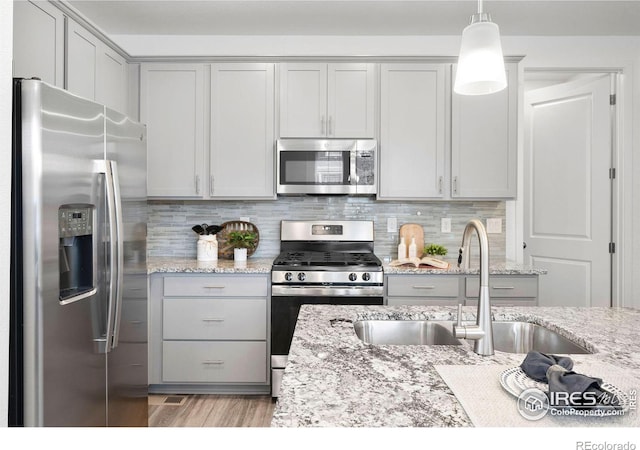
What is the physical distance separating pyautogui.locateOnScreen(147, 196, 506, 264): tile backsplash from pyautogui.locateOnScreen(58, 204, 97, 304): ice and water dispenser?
1634mm

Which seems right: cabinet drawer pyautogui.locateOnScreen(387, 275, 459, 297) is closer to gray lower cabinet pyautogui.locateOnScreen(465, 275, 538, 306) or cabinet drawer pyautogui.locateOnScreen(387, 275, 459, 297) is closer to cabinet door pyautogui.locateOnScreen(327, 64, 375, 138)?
gray lower cabinet pyautogui.locateOnScreen(465, 275, 538, 306)

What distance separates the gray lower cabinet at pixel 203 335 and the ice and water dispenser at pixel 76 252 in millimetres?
1078

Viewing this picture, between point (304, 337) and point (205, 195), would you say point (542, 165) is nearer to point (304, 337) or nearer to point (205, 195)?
point (205, 195)

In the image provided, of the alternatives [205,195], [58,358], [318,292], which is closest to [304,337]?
[58,358]

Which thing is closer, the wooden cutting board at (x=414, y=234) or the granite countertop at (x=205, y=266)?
the granite countertop at (x=205, y=266)

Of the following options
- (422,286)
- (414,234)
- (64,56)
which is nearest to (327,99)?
(414,234)

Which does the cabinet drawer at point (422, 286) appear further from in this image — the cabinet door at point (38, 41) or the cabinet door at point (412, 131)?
the cabinet door at point (38, 41)

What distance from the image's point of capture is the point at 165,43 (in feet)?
10.9

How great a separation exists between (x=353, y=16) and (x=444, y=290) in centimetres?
190

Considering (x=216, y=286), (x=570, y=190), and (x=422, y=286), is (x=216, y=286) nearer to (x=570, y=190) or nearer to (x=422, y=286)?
(x=422, y=286)

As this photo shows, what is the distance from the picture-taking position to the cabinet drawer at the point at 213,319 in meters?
2.86

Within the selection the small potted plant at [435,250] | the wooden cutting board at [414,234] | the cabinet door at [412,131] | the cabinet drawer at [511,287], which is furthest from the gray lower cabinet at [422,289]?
the cabinet door at [412,131]

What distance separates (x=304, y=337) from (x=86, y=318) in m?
0.97

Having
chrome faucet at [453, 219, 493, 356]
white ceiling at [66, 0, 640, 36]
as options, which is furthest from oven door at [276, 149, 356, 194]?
chrome faucet at [453, 219, 493, 356]
